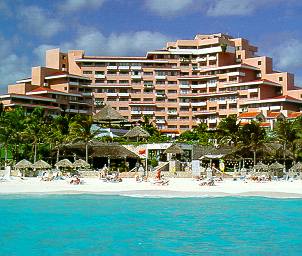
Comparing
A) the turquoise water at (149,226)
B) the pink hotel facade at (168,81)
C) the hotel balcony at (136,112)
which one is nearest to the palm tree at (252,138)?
the turquoise water at (149,226)

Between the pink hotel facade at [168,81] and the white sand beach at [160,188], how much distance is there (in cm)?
5326

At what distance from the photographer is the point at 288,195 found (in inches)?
1610

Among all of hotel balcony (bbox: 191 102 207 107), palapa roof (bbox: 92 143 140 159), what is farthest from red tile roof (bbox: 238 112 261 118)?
palapa roof (bbox: 92 143 140 159)

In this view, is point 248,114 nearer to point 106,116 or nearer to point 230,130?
point 106,116

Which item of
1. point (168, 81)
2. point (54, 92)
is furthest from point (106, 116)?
point (168, 81)

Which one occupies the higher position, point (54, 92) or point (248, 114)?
point (54, 92)

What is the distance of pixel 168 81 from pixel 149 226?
3079 inches

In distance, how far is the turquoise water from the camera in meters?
21.8

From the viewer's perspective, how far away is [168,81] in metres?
104

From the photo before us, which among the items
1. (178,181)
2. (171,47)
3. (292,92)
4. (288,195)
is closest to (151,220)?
(288,195)

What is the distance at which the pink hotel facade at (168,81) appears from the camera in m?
99.9

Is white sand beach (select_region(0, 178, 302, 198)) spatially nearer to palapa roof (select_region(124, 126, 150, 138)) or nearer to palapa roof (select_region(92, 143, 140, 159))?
palapa roof (select_region(92, 143, 140, 159))

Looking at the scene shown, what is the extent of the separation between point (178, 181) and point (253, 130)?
15.1m

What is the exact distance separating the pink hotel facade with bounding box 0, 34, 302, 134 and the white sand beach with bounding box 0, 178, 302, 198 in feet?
175
